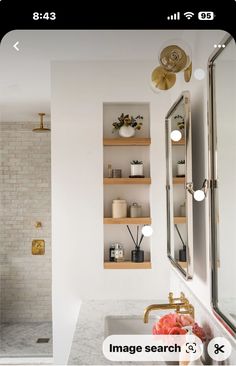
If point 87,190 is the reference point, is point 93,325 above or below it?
below

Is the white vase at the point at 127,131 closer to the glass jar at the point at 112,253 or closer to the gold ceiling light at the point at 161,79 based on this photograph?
the gold ceiling light at the point at 161,79

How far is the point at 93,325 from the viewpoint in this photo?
0.85m

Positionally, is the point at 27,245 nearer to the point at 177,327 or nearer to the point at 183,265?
the point at 183,265

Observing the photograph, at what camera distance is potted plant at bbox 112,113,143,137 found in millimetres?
884

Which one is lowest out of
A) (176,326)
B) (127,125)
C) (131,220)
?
(176,326)

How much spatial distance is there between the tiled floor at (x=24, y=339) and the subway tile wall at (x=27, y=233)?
Answer: 47 mm

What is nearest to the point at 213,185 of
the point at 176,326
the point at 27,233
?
the point at 176,326

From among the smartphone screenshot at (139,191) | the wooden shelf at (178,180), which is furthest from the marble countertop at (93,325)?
the wooden shelf at (178,180)

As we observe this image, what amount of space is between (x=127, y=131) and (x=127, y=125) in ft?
0.15

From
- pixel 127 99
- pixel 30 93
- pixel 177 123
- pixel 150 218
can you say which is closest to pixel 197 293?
pixel 150 218

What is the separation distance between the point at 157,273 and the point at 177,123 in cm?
42

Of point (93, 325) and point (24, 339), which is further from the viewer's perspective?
point (24, 339)
